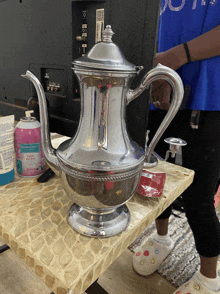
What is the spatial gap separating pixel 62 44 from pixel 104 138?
0.36 m

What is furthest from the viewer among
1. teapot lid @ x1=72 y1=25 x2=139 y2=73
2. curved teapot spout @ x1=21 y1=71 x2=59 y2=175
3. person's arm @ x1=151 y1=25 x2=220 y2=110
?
person's arm @ x1=151 y1=25 x2=220 y2=110

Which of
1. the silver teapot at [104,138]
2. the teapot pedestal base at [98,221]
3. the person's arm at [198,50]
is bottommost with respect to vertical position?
the teapot pedestal base at [98,221]

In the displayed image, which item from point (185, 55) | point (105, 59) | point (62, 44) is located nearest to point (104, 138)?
point (105, 59)

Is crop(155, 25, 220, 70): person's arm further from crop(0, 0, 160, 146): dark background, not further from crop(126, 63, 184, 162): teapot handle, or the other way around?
crop(126, 63, 184, 162): teapot handle

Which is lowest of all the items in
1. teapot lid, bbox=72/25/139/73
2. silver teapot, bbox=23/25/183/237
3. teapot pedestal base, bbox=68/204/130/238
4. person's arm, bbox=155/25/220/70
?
teapot pedestal base, bbox=68/204/130/238

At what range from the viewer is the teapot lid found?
383mm

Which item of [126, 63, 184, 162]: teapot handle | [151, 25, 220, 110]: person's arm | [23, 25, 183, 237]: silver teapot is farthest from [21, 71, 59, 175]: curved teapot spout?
[151, 25, 220, 110]: person's arm

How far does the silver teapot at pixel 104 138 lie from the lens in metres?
0.40

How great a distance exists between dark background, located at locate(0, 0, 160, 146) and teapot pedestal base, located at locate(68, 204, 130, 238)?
20cm

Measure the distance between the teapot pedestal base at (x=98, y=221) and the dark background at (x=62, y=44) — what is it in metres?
0.20

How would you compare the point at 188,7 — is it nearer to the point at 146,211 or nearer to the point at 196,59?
the point at 196,59

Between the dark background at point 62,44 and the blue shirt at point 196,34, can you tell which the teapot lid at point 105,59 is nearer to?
the dark background at point 62,44

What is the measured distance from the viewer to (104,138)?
422mm

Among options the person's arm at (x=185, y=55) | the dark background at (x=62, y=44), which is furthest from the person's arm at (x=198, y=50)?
the dark background at (x=62, y=44)
